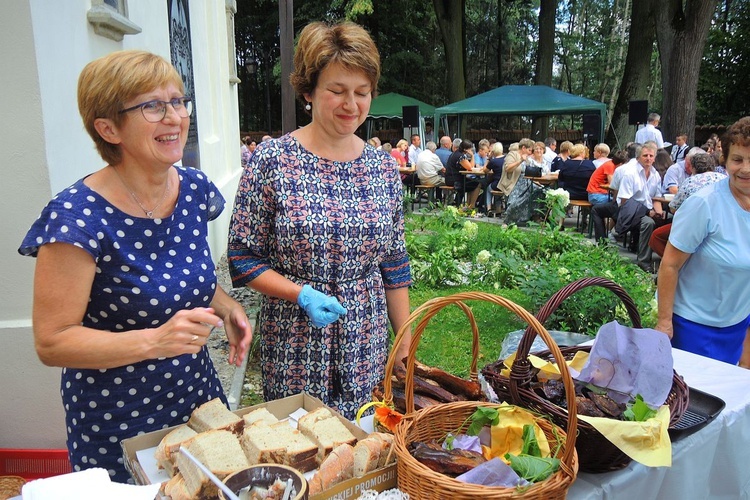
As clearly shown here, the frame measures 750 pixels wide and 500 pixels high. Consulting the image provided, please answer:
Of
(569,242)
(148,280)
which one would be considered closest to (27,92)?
(148,280)

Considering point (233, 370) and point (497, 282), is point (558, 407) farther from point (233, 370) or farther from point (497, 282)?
point (497, 282)

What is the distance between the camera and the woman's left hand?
1693 millimetres

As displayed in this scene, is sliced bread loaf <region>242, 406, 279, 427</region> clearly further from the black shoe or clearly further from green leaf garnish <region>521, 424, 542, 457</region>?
the black shoe

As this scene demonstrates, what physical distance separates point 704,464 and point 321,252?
1.50m

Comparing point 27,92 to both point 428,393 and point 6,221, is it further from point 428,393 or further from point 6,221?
point 428,393

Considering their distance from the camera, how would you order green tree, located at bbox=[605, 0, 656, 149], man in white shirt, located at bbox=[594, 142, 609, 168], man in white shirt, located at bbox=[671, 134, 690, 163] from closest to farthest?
man in white shirt, located at bbox=[594, 142, 609, 168] → man in white shirt, located at bbox=[671, 134, 690, 163] → green tree, located at bbox=[605, 0, 656, 149]

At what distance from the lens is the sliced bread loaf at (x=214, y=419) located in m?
1.44

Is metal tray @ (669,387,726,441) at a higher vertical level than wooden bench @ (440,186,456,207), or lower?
higher

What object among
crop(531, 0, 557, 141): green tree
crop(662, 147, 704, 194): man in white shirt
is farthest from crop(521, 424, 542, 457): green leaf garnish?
crop(531, 0, 557, 141): green tree

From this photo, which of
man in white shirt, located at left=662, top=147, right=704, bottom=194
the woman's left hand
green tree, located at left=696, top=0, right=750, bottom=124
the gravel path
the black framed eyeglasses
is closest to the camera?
the black framed eyeglasses

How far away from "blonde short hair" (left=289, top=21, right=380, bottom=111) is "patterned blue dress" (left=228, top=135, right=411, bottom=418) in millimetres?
251

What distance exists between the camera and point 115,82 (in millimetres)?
1401

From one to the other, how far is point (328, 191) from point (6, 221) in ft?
5.26

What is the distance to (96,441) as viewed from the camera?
1.59m
